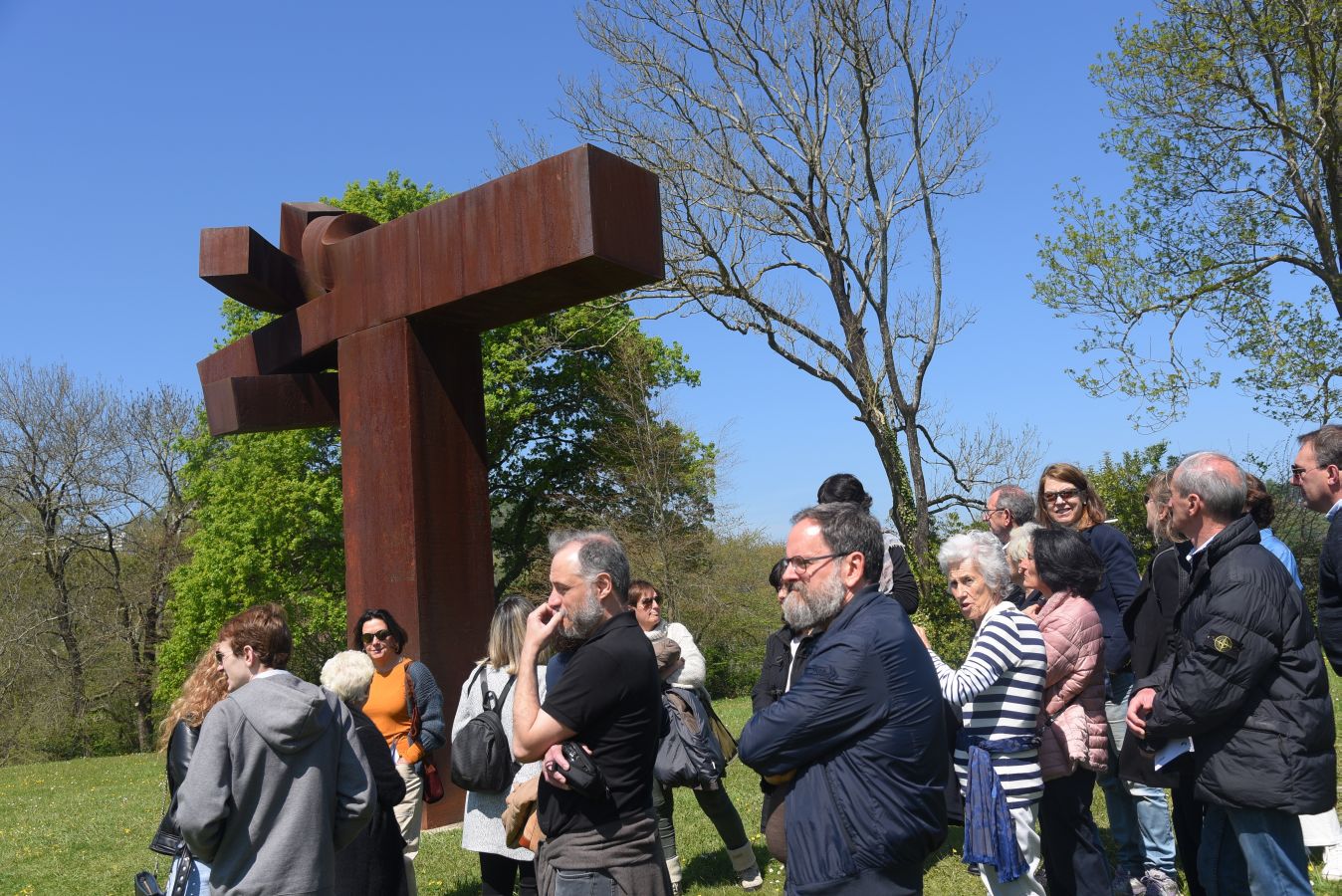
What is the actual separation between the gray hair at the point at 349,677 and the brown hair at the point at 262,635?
0.94 meters

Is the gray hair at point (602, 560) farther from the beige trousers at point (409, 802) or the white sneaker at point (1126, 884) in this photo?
the white sneaker at point (1126, 884)

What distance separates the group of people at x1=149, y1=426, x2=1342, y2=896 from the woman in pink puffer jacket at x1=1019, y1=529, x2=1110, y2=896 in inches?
0.5

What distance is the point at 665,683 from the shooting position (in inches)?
195

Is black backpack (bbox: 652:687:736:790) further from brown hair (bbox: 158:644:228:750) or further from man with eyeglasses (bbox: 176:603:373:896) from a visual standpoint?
brown hair (bbox: 158:644:228:750)

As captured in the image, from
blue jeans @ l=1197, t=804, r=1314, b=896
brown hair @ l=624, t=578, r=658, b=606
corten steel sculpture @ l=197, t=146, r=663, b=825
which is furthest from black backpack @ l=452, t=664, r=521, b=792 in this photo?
corten steel sculpture @ l=197, t=146, r=663, b=825

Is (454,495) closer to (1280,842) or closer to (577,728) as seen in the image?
(577,728)

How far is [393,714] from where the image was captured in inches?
225

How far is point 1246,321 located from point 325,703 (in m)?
17.9

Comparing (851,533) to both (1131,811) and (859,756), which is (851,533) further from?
(1131,811)

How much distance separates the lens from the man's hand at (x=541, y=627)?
335 cm

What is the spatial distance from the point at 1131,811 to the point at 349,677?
3754 mm

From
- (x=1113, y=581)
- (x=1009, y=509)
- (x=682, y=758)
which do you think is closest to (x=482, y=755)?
(x=682, y=758)

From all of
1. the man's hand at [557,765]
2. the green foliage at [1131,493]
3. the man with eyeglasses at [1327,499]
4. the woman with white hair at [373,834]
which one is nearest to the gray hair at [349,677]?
the woman with white hair at [373,834]

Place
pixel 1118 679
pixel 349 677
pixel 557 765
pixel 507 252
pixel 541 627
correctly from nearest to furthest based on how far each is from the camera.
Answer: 1. pixel 557 765
2. pixel 541 627
3. pixel 349 677
4. pixel 1118 679
5. pixel 507 252
